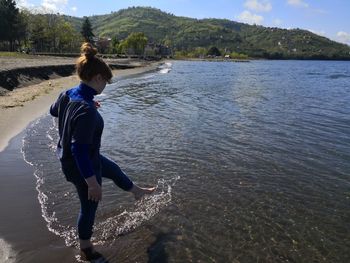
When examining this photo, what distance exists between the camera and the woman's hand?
15.7 ft

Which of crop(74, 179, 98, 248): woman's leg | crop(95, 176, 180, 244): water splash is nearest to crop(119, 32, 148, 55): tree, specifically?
crop(95, 176, 180, 244): water splash

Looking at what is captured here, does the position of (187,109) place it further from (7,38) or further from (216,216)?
(7,38)

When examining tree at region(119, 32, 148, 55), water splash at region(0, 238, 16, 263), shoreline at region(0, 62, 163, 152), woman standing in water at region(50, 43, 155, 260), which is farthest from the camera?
tree at region(119, 32, 148, 55)

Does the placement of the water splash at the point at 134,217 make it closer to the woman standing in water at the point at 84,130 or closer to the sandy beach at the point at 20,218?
the sandy beach at the point at 20,218

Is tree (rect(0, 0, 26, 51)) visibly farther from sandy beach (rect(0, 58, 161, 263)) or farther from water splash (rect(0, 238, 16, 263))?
water splash (rect(0, 238, 16, 263))

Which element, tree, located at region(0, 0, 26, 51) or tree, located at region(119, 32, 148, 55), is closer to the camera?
tree, located at region(0, 0, 26, 51)

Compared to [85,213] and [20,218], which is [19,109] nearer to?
[20,218]

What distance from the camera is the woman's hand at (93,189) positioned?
4.79 meters

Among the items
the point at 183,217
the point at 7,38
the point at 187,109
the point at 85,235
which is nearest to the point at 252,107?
the point at 187,109

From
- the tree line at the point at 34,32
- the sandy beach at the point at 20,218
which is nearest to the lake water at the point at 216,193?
the sandy beach at the point at 20,218

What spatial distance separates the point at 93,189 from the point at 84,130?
753 mm

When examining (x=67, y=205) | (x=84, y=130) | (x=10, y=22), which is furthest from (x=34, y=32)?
(x=84, y=130)

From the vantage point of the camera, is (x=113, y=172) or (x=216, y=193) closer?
(x=113, y=172)

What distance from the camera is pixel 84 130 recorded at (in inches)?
184
